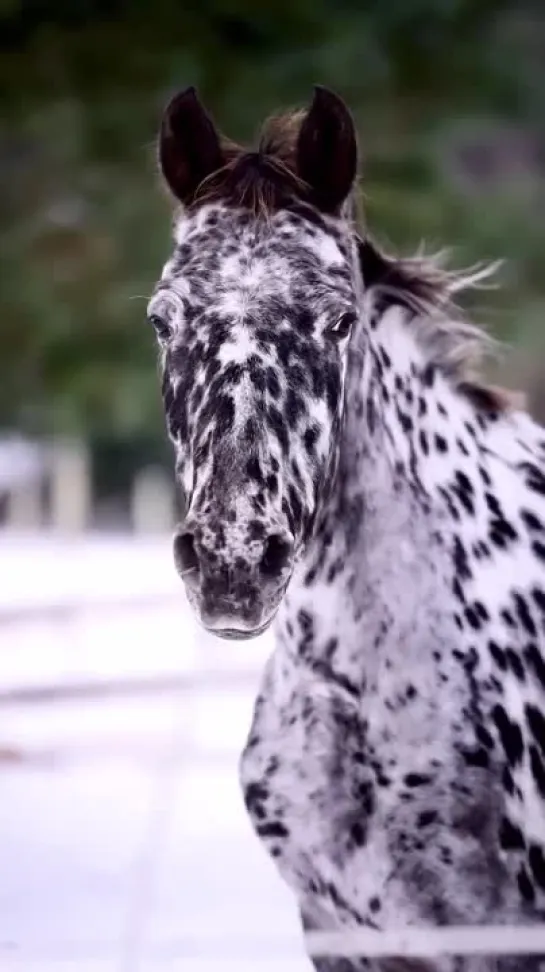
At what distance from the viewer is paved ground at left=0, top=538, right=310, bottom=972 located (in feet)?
3.46

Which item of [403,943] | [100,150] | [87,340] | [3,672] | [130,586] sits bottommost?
[403,943]

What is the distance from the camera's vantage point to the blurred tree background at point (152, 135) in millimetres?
1204

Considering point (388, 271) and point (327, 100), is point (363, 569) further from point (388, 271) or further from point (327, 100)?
point (327, 100)

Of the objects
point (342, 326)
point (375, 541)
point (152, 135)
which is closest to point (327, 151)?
point (342, 326)

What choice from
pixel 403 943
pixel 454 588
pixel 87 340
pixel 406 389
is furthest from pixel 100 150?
pixel 403 943

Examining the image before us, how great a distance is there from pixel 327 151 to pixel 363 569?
32cm

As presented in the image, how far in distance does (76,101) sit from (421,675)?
0.84 m

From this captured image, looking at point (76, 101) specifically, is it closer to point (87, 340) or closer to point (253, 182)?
point (87, 340)

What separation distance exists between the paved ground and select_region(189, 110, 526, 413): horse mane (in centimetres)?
49

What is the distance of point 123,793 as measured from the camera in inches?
48.6

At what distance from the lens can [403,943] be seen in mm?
791

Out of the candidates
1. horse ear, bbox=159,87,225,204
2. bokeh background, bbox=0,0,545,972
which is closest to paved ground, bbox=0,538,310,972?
bokeh background, bbox=0,0,545,972

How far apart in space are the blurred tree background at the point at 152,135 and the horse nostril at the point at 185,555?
0.51 meters

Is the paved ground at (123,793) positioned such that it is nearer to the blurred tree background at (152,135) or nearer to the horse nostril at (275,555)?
the blurred tree background at (152,135)
